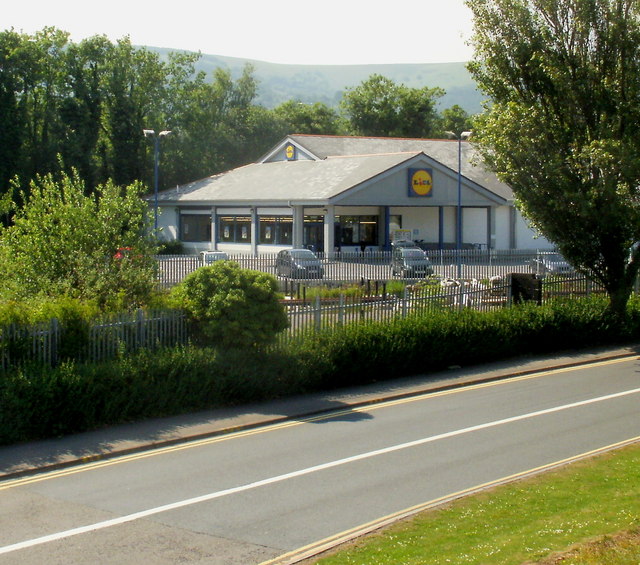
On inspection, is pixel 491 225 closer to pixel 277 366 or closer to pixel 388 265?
pixel 388 265

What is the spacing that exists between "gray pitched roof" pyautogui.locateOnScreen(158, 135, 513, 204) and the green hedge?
28.6m

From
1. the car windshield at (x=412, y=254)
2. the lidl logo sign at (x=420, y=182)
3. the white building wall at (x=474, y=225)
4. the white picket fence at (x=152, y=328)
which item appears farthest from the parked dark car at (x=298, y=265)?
the white building wall at (x=474, y=225)

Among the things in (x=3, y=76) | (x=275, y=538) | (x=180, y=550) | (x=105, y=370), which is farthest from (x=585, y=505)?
(x=3, y=76)

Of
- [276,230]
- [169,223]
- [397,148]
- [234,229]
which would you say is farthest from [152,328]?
[397,148]

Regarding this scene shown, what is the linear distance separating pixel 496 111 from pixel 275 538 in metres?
18.2

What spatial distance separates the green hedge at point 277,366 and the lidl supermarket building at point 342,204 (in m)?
28.6

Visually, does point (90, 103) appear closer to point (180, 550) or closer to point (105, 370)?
point (105, 370)

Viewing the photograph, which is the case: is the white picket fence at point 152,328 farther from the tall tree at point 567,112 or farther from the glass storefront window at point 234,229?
the glass storefront window at point 234,229

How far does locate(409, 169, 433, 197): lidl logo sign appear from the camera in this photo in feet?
176

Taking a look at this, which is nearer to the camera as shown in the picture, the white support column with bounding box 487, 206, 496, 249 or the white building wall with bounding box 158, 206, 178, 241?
the white support column with bounding box 487, 206, 496, 249

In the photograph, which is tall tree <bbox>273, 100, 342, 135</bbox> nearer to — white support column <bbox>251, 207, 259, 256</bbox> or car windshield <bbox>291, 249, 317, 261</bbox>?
white support column <bbox>251, 207, 259, 256</bbox>

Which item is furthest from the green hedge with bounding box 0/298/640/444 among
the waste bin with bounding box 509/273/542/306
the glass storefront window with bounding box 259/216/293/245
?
the glass storefront window with bounding box 259/216/293/245

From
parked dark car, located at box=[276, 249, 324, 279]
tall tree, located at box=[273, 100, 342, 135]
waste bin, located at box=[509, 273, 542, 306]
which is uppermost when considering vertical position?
tall tree, located at box=[273, 100, 342, 135]

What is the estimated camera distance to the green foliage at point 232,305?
16391 mm
